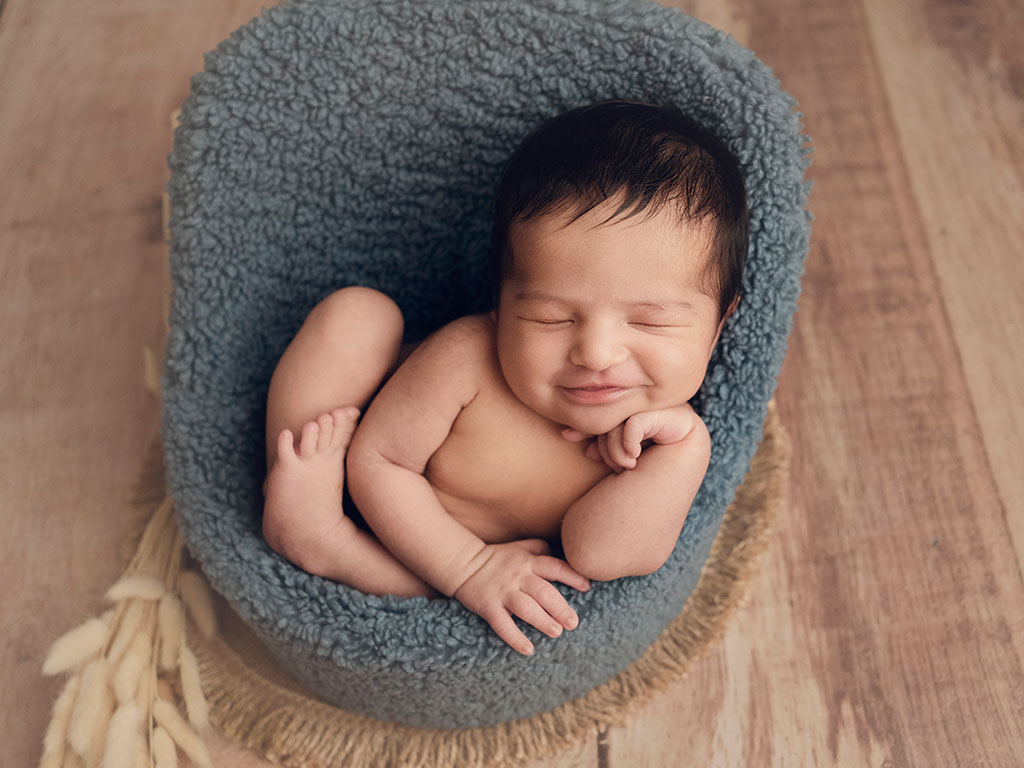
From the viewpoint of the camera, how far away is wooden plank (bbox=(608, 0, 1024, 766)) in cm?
100

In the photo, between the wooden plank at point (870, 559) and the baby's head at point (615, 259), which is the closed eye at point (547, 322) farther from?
the wooden plank at point (870, 559)

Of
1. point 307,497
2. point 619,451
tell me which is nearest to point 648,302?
point 619,451

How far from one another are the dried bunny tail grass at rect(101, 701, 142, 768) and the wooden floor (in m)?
0.11

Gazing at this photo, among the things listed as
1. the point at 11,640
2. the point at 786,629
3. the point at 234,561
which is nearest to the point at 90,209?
the point at 11,640

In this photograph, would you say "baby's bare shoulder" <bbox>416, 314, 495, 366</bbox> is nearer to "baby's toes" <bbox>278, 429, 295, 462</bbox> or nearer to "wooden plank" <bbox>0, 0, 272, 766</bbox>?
"baby's toes" <bbox>278, 429, 295, 462</bbox>

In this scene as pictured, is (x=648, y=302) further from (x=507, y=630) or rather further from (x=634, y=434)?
(x=507, y=630)

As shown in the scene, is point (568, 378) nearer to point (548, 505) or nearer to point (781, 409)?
point (548, 505)

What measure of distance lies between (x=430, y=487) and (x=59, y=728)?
419mm

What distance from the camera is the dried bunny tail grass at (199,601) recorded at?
3.44 ft

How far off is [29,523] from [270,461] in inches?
14.9

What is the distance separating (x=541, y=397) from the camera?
2.81ft

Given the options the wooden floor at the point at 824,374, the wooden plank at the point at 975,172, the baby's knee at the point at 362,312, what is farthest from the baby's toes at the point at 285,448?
the wooden plank at the point at 975,172

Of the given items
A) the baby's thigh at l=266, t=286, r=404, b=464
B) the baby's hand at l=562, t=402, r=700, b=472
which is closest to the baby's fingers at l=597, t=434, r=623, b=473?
the baby's hand at l=562, t=402, r=700, b=472

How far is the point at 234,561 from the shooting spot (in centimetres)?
89
